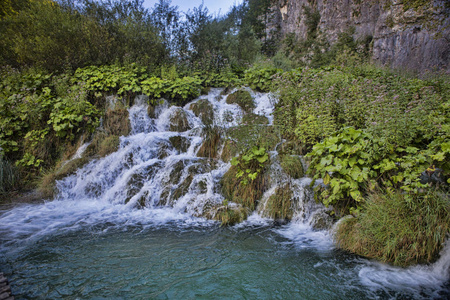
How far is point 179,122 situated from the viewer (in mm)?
8344

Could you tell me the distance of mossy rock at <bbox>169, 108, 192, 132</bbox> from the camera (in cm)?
830

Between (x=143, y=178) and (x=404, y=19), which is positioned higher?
(x=404, y=19)

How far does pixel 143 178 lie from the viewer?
627 cm

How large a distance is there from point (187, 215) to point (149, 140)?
9.34 ft

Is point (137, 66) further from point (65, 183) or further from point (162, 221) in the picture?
point (162, 221)

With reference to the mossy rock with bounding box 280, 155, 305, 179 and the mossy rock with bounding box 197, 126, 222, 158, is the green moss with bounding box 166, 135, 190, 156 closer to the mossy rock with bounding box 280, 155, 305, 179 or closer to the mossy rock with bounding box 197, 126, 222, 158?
the mossy rock with bounding box 197, 126, 222, 158

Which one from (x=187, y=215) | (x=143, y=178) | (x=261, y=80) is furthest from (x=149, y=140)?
(x=261, y=80)

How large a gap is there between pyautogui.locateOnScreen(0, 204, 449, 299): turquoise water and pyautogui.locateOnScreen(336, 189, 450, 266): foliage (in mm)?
199

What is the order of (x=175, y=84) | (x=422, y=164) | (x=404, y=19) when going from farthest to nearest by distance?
(x=404, y=19) < (x=175, y=84) < (x=422, y=164)

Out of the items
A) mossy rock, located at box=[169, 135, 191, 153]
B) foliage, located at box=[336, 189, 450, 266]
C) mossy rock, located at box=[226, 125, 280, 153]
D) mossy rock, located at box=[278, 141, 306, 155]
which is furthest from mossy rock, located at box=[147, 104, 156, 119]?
foliage, located at box=[336, 189, 450, 266]

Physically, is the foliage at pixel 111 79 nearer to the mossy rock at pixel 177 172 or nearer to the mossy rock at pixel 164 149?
the mossy rock at pixel 164 149

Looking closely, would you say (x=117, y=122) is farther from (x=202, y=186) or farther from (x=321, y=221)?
(x=321, y=221)

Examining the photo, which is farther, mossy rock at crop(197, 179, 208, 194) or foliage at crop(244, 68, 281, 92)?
foliage at crop(244, 68, 281, 92)

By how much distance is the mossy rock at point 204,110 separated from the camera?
8646 mm
